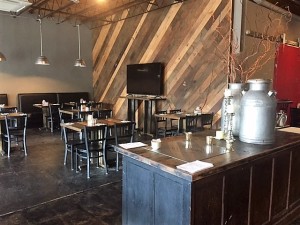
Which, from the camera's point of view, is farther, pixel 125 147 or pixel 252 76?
pixel 252 76

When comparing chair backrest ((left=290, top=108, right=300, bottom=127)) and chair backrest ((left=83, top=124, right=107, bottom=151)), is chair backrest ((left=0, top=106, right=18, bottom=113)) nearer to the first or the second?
chair backrest ((left=83, top=124, right=107, bottom=151))

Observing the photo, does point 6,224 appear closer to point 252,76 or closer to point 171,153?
point 171,153

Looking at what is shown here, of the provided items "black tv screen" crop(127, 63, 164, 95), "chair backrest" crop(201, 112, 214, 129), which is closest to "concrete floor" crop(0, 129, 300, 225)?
"chair backrest" crop(201, 112, 214, 129)

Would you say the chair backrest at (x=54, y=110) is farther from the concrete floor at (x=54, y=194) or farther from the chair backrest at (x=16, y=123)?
the concrete floor at (x=54, y=194)

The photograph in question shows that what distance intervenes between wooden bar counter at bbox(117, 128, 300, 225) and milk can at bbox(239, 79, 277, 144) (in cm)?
10

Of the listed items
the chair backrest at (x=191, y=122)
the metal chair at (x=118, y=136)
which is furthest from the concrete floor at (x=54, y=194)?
the chair backrest at (x=191, y=122)

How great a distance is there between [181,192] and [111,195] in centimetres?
201

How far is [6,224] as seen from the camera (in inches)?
110

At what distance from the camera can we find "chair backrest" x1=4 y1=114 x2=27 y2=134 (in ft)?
17.6

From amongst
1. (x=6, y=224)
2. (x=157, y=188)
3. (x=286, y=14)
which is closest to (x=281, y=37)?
(x=286, y=14)

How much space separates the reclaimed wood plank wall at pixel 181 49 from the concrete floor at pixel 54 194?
322 centimetres

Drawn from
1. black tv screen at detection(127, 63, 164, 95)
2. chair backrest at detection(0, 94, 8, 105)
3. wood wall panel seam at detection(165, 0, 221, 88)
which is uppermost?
wood wall panel seam at detection(165, 0, 221, 88)

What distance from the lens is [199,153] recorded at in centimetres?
217

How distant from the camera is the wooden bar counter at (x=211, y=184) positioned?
180cm
